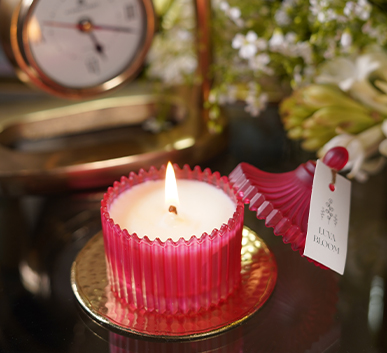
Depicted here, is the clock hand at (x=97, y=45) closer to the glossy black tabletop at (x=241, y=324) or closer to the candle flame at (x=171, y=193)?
the glossy black tabletop at (x=241, y=324)

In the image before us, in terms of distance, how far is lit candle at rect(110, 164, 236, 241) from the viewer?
0.54 m

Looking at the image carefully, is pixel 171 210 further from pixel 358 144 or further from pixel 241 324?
pixel 358 144

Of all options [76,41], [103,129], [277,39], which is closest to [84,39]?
[76,41]

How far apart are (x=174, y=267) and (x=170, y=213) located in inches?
2.9

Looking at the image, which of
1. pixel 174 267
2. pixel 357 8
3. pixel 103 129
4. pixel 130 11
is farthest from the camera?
pixel 103 129

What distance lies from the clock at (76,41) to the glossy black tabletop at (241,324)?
21 centimetres

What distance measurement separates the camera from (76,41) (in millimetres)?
798

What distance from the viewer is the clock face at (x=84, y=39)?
2.48 feet

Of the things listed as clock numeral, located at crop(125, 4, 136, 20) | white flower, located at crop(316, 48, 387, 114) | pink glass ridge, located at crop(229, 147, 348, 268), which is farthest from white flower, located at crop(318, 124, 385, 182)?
clock numeral, located at crop(125, 4, 136, 20)

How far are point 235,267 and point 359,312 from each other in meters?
0.17

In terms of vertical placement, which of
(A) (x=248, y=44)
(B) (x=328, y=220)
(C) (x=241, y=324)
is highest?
(A) (x=248, y=44)

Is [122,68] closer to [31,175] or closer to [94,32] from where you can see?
[94,32]

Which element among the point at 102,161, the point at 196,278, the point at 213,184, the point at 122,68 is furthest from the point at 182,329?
the point at 122,68

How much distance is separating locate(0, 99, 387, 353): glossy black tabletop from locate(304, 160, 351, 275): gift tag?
0.09 meters
